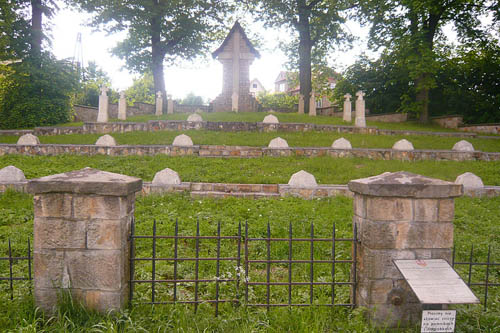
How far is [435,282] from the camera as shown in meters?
2.82

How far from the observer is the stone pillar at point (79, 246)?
3066 mm

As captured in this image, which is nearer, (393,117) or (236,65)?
(236,65)

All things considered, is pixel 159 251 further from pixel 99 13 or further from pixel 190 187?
pixel 99 13

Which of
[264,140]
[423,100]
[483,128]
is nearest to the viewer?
[264,140]

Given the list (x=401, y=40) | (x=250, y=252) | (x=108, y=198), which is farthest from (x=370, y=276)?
(x=401, y=40)

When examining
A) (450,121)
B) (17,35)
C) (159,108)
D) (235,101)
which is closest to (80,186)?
(235,101)

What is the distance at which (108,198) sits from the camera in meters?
3.07

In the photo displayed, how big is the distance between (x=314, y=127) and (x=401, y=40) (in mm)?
8851

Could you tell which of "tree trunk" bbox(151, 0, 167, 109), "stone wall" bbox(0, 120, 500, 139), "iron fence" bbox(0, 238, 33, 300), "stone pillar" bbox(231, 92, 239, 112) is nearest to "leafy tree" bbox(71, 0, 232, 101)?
"tree trunk" bbox(151, 0, 167, 109)

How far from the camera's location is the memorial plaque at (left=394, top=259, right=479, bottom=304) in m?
2.63

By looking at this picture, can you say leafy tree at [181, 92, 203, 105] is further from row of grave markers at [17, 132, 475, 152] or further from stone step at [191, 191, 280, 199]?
stone step at [191, 191, 280, 199]

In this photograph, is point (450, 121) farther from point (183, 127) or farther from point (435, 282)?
point (435, 282)

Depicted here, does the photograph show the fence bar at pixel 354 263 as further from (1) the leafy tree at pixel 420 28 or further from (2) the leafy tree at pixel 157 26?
(2) the leafy tree at pixel 157 26

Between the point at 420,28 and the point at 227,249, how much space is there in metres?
20.4
